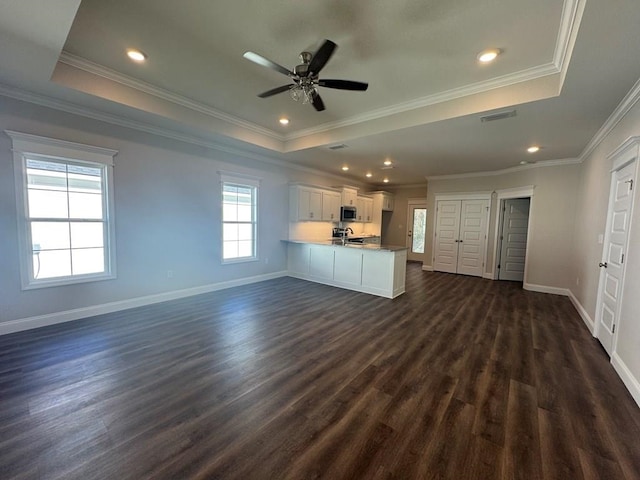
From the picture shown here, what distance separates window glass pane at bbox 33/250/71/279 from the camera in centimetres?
341

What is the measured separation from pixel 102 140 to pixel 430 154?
216 inches

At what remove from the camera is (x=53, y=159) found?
344cm

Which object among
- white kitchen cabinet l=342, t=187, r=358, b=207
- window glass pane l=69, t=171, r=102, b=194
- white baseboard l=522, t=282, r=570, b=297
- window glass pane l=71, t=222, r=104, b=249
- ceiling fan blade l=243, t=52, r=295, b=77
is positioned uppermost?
ceiling fan blade l=243, t=52, r=295, b=77

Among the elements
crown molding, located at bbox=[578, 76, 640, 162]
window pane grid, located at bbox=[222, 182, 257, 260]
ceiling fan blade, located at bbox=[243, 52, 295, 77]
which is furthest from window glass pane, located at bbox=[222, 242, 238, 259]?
crown molding, located at bbox=[578, 76, 640, 162]

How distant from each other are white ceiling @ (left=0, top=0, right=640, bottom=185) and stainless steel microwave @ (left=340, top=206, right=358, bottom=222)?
3.17 meters

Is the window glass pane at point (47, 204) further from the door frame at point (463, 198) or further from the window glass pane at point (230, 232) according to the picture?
the door frame at point (463, 198)

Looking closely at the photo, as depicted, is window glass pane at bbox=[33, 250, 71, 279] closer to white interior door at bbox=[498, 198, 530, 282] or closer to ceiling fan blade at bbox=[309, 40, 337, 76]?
ceiling fan blade at bbox=[309, 40, 337, 76]

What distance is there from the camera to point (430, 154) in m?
5.38

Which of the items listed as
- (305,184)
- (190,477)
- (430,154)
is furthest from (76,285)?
(430,154)

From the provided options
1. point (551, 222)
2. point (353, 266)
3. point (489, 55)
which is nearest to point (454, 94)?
point (489, 55)

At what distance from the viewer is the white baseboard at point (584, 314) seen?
362 cm

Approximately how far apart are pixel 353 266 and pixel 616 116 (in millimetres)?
4176

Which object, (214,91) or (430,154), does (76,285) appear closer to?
(214,91)

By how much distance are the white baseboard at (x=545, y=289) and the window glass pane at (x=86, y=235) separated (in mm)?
8080
